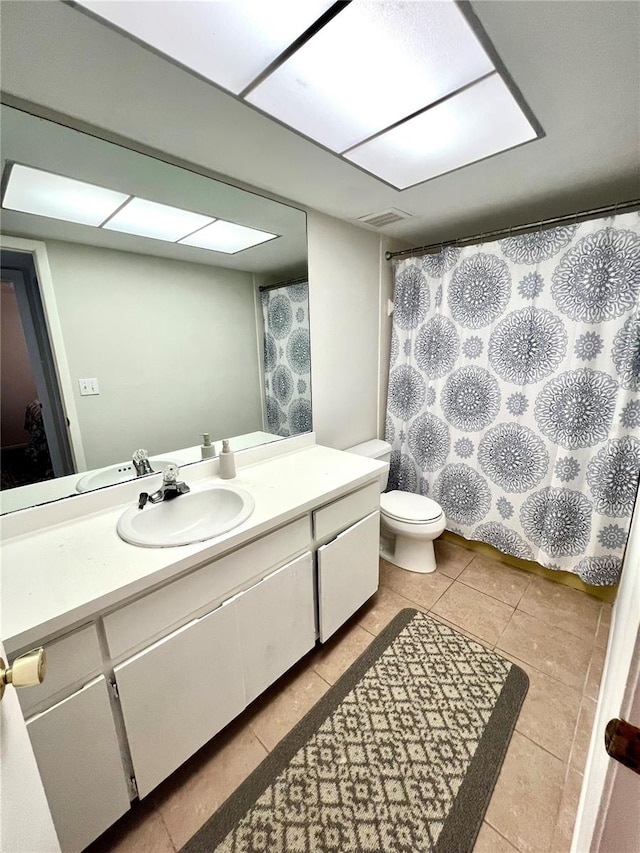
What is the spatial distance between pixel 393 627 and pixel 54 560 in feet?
4.96

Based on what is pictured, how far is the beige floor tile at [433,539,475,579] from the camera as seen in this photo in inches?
85.7

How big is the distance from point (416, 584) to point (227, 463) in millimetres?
1371

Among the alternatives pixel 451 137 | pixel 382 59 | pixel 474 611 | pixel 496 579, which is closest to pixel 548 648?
pixel 474 611

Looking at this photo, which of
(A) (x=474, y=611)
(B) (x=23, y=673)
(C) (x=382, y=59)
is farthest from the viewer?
(A) (x=474, y=611)

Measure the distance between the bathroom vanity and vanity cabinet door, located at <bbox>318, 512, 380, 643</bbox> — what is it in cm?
1

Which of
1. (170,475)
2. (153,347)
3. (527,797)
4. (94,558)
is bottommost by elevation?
(527,797)

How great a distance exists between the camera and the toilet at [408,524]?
79.4 inches

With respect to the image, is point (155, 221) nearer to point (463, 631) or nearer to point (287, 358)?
point (287, 358)

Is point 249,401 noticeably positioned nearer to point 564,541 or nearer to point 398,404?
point 398,404

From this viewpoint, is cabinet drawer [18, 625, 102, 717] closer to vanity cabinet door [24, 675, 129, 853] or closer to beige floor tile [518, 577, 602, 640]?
vanity cabinet door [24, 675, 129, 853]

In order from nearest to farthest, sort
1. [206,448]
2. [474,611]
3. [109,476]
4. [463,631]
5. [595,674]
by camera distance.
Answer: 1. [109,476]
2. [595,674]
3. [206,448]
4. [463,631]
5. [474,611]

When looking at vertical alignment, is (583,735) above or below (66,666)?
below

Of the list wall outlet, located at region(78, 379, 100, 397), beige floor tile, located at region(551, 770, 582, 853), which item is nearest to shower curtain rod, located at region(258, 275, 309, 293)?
wall outlet, located at region(78, 379, 100, 397)

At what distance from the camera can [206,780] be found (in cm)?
115
